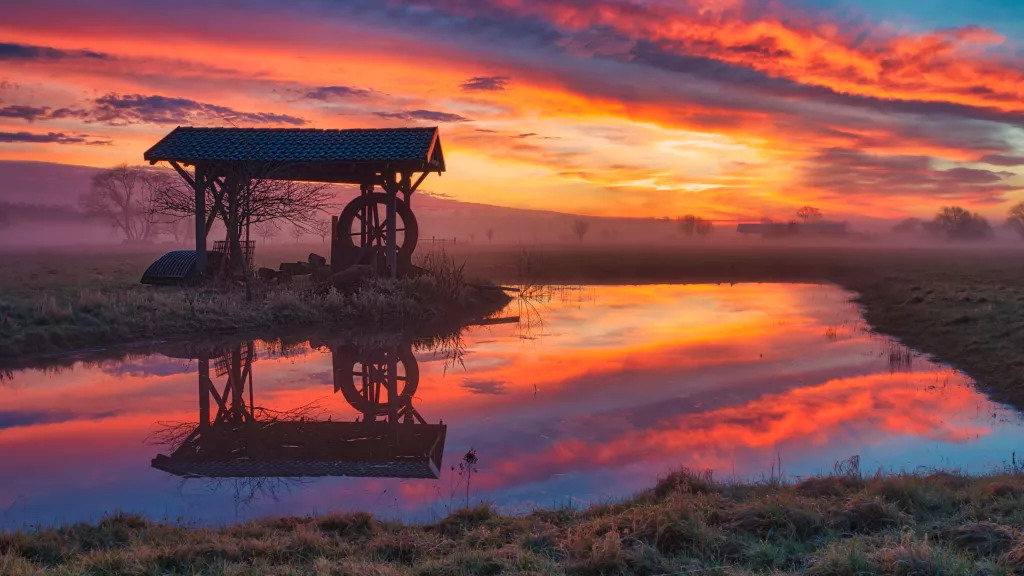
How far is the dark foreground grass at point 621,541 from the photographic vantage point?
16.8ft

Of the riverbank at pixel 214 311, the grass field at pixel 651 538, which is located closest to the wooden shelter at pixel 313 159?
the riverbank at pixel 214 311

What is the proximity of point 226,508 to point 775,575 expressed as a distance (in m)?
5.54

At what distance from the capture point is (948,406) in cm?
1199

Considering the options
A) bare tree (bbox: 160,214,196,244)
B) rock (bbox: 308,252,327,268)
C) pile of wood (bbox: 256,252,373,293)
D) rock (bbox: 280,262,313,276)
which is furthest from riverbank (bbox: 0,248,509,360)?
bare tree (bbox: 160,214,196,244)

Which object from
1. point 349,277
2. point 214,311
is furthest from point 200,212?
point 214,311

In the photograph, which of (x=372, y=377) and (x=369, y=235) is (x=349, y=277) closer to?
(x=369, y=235)

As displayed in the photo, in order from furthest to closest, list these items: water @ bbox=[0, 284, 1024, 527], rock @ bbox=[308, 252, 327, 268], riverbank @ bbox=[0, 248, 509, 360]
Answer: rock @ bbox=[308, 252, 327, 268], riverbank @ bbox=[0, 248, 509, 360], water @ bbox=[0, 284, 1024, 527]

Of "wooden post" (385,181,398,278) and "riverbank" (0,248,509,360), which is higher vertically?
"wooden post" (385,181,398,278)

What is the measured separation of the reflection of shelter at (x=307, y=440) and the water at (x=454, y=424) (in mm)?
42

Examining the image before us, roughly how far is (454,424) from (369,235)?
56.7ft

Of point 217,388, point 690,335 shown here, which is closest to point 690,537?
point 217,388

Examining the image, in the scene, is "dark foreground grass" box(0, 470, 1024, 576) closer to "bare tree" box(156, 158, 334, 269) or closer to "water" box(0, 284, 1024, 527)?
"water" box(0, 284, 1024, 527)

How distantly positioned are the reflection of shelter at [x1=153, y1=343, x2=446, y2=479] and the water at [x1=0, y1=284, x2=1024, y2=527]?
4cm

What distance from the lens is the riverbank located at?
1605 cm
